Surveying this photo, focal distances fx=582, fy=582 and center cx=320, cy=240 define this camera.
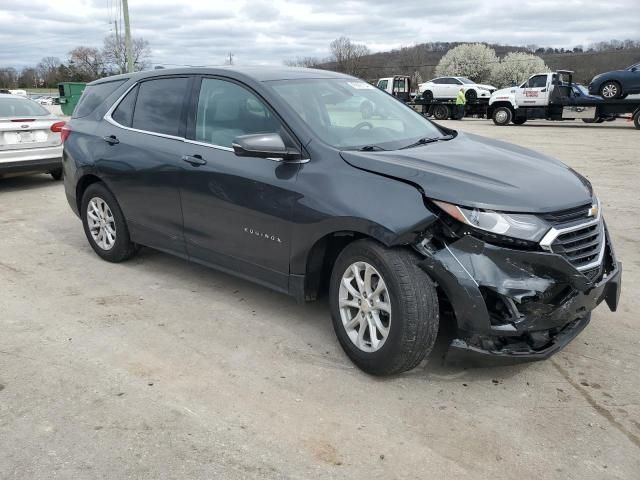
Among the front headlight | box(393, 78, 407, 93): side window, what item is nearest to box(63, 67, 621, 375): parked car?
the front headlight

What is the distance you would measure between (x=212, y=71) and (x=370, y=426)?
290cm

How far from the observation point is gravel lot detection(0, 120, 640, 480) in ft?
8.93

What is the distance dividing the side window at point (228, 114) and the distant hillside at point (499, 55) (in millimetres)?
60407

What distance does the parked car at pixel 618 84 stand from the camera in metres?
21.5

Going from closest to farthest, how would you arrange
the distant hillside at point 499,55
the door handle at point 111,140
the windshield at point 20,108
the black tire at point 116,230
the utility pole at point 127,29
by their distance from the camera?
the door handle at point 111,140, the black tire at point 116,230, the windshield at point 20,108, the utility pole at point 127,29, the distant hillside at point 499,55

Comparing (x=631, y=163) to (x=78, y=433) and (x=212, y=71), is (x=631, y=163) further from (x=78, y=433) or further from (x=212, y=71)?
(x=78, y=433)

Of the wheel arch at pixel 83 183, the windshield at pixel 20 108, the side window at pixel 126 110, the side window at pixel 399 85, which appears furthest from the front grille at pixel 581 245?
the side window at pixel 399 85

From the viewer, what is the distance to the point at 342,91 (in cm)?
442

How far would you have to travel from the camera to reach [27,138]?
909 cm

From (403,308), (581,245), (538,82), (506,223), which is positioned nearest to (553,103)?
(538,82)

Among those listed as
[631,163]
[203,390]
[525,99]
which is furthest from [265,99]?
[525,99]

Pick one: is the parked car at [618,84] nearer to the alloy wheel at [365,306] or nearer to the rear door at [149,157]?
the rear door at [149,157]

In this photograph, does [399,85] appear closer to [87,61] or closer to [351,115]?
[351,115]

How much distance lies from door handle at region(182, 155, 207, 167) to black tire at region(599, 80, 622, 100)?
22140 mm
